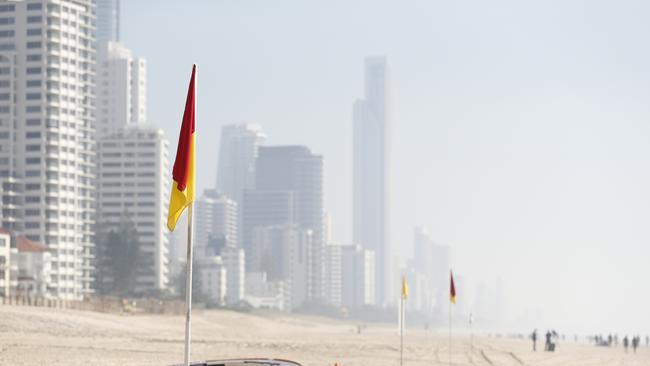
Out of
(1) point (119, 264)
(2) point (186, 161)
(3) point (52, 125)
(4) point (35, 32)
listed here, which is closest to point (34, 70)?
(4) point (35, 32)

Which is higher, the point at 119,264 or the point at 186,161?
the point at 119,264

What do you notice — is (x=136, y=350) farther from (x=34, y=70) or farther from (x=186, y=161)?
(x=34, y=70)

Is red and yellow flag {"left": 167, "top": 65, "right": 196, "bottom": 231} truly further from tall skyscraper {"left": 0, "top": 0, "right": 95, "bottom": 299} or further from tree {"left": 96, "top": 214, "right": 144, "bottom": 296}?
tree {"left": 96, "top": 214, "right": 144, "bottom": 296}

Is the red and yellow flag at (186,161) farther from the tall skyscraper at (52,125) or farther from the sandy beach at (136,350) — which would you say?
the tall skyscraper at (52,125)

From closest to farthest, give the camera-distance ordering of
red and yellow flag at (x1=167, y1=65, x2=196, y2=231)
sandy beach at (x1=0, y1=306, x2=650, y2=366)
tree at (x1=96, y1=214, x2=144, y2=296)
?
red and yellow flag at (x1=167, y1=65, x2=196, y2=231), sandy beach at (x1=0, y1=306, x2=650, y2=366), tree at (x1=96, y1=214, x2=144, y2=296)

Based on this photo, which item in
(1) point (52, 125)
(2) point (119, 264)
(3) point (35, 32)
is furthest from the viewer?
(2) point (119, 264)

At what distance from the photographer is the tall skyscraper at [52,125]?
175750mm

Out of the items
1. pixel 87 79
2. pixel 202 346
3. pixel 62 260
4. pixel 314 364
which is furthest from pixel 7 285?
pixel 314 364

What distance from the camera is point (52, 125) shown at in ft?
588

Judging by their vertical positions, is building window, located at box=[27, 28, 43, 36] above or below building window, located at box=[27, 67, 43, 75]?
above

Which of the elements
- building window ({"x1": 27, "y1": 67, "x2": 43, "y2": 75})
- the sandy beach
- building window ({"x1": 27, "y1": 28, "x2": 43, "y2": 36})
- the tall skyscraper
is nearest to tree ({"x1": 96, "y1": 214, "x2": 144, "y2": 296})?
the tall skyscraper

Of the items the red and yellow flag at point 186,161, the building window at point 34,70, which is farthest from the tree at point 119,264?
the red and yellow flag at point 186,161

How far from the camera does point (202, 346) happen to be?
199 feet

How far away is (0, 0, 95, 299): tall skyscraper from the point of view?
577 feet
